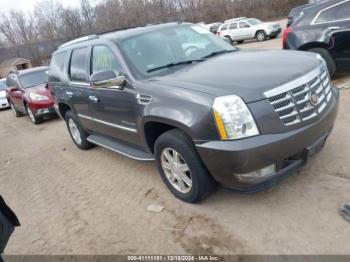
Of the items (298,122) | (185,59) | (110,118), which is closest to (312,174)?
(298,122)

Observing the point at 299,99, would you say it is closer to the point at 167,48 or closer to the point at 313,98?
the point at 313,98

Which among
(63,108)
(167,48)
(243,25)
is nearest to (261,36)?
(243,25)

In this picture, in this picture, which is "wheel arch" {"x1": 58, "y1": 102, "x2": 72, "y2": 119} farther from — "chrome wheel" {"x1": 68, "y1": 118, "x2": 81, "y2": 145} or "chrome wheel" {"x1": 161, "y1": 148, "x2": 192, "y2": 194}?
"chrome wheel" {"x1": 161, "y1": 148, "x2": 192, "y2": 194}

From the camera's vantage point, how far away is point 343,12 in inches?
255

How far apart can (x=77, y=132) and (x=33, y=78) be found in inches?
223

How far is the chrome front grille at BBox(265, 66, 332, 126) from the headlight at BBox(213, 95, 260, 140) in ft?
0.86

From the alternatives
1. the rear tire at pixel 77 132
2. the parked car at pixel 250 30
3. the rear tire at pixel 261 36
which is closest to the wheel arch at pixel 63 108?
the rear tire at pixel 77 132

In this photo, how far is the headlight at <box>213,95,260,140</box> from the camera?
2.79 metres

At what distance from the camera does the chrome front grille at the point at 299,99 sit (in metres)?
2.89

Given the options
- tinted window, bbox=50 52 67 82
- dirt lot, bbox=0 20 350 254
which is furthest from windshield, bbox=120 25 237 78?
tinted window, bbox=50 52 67 82

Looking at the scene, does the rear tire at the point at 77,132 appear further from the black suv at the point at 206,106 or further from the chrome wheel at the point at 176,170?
the chrome wheel at the point at 176,170

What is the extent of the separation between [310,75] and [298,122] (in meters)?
0.56

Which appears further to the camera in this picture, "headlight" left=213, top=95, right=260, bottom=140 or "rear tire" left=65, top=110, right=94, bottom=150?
"rear tire" left=65, top=110, right=94, bottom=150

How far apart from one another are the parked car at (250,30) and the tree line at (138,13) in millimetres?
22886
